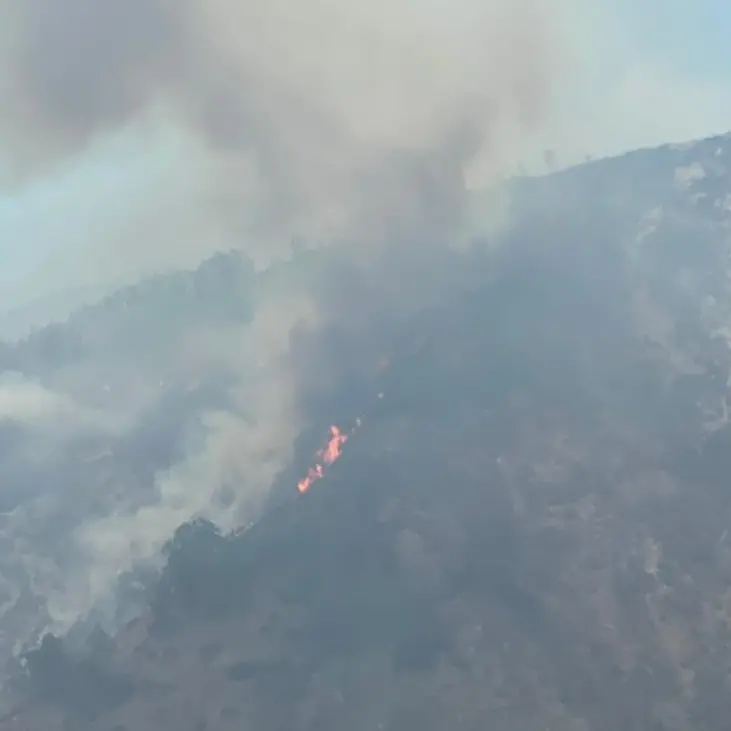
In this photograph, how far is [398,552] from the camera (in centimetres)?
19850

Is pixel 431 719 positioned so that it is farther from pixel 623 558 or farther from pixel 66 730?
pixel 66 730

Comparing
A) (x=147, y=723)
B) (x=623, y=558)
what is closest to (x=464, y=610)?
(x=623, y=558)

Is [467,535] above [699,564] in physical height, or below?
above

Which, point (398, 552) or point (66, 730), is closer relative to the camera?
point (66, 730)

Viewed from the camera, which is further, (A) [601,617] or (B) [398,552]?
(B) [398,552]

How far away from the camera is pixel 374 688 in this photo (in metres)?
170

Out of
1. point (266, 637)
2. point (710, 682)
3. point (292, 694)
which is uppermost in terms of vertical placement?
point (266, 637)

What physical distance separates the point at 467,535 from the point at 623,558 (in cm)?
2892

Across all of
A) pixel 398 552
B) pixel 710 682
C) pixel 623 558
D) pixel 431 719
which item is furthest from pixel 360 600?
pixel 710 682

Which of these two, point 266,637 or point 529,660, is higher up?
point 266,637

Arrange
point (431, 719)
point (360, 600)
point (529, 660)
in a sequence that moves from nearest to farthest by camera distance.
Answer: point (431, 719) < point (529, 660) < point (360, 600)

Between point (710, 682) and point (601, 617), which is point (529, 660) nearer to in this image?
point (601, 617)

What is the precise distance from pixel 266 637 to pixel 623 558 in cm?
6723

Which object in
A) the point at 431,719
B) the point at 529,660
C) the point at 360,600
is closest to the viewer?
the point at 431,719
